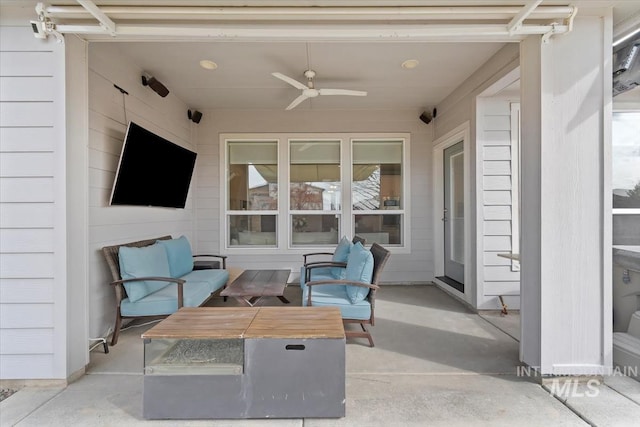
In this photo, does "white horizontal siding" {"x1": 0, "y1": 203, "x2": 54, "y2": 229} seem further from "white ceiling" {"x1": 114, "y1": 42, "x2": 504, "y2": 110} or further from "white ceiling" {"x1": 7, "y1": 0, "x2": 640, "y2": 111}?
"white ceiling" {"x1": 114, "y1": 42, "x2": 504, "y2": 110}

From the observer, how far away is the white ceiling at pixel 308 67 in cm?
319

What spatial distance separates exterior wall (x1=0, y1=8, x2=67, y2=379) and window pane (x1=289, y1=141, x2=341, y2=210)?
3282mm

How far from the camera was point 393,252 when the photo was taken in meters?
5.14

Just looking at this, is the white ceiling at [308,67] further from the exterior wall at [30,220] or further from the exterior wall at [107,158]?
the exterior wall at [30,220]

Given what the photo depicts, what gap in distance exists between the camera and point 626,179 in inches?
134

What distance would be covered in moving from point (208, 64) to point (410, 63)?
2.30 metres

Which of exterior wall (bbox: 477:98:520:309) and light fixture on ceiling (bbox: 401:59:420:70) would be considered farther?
exterior wall (bbox: 477:98:520:309)

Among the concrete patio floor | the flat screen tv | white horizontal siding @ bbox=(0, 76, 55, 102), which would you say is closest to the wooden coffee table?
the concrete patio floor

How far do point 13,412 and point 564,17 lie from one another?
178 inches

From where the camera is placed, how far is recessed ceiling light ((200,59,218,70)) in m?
3.46

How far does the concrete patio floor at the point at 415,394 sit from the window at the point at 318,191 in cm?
237

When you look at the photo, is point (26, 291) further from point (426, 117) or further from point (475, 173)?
point (426, 117)

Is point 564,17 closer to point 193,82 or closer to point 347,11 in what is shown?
point 347,11

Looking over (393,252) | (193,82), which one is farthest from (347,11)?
(393,252)
